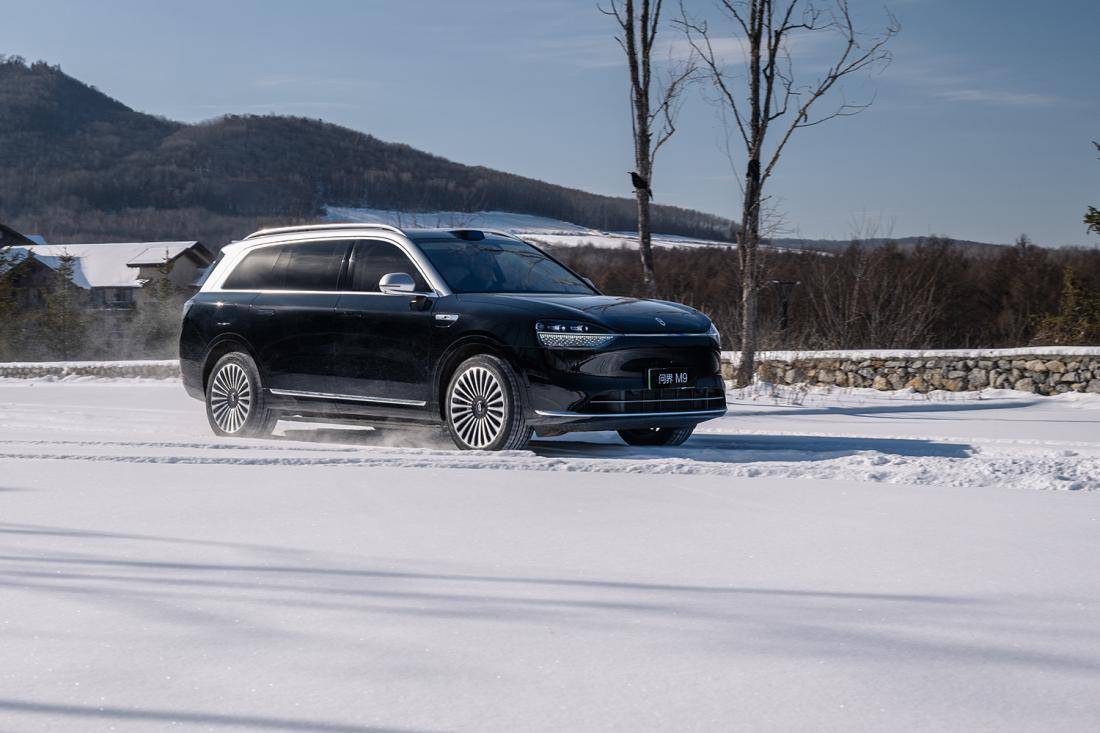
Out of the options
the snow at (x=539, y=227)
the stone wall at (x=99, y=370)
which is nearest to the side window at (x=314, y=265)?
the stone wall at (x=99, y=370)

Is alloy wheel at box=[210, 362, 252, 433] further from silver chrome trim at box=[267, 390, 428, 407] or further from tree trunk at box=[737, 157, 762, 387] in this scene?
tree trunk at box=[737, 157, 762, 387]

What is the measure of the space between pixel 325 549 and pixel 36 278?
3090 inches

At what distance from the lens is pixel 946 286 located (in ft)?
165

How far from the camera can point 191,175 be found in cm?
14200

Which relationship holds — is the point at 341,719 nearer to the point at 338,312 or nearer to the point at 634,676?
the point at 634,676

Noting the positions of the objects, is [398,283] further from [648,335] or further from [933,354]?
[933,354]

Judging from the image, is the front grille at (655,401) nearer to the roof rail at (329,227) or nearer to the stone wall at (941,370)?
the roof rail at (329,227)

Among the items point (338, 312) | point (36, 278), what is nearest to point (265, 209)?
point (36, 278)

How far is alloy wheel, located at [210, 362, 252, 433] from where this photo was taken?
36.1ft

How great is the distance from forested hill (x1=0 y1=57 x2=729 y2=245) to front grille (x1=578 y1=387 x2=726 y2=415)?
76.5m

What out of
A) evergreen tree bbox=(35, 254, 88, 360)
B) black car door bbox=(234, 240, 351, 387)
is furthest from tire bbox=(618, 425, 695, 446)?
evergreen tree bbox=(35, 254, 88, 360)

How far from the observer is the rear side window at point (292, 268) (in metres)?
10.6

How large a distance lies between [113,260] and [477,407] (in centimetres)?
8784

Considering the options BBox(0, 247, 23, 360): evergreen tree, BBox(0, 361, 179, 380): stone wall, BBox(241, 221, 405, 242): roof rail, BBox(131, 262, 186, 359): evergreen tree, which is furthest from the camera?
BBox(131, 262, 186, 359): evergreen tree
